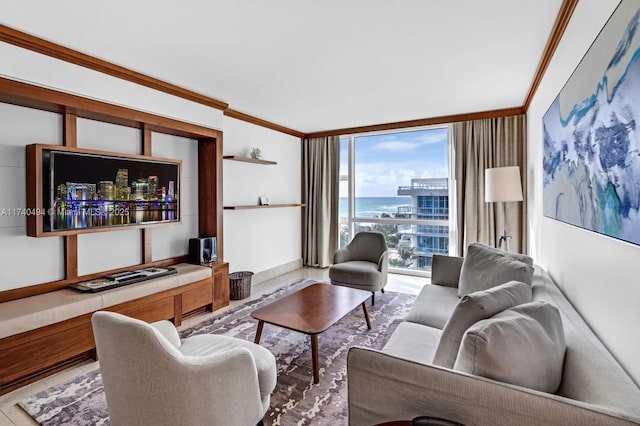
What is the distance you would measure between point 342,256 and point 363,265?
1.26ft

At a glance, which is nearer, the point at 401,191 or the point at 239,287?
the point at 239,287

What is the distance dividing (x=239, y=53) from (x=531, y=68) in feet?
8.64

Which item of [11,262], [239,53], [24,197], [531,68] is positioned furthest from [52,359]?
[531,68]

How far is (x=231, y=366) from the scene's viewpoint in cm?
145

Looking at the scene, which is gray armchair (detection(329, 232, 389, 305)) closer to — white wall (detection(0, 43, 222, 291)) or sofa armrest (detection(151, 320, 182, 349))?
white wall (detection(0, 43, 222, 291))

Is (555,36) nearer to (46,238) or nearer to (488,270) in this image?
(488,270)

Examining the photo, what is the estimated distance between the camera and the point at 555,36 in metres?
2.31

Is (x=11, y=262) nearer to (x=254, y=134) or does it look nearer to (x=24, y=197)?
(x=24, y=197)

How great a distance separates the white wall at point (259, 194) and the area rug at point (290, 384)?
1.38 metres

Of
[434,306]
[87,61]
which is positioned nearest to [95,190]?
[87,61]

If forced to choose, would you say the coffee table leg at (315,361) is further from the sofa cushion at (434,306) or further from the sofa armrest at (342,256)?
the sofa armrest at (342,256)

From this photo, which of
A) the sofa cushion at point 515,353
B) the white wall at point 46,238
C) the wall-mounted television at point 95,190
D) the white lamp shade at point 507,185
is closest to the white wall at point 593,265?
the sofa cushion at point 515,353

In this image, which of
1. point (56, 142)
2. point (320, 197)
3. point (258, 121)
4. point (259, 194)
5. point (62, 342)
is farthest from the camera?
point (320, 197)

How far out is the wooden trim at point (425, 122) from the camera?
172 inches
